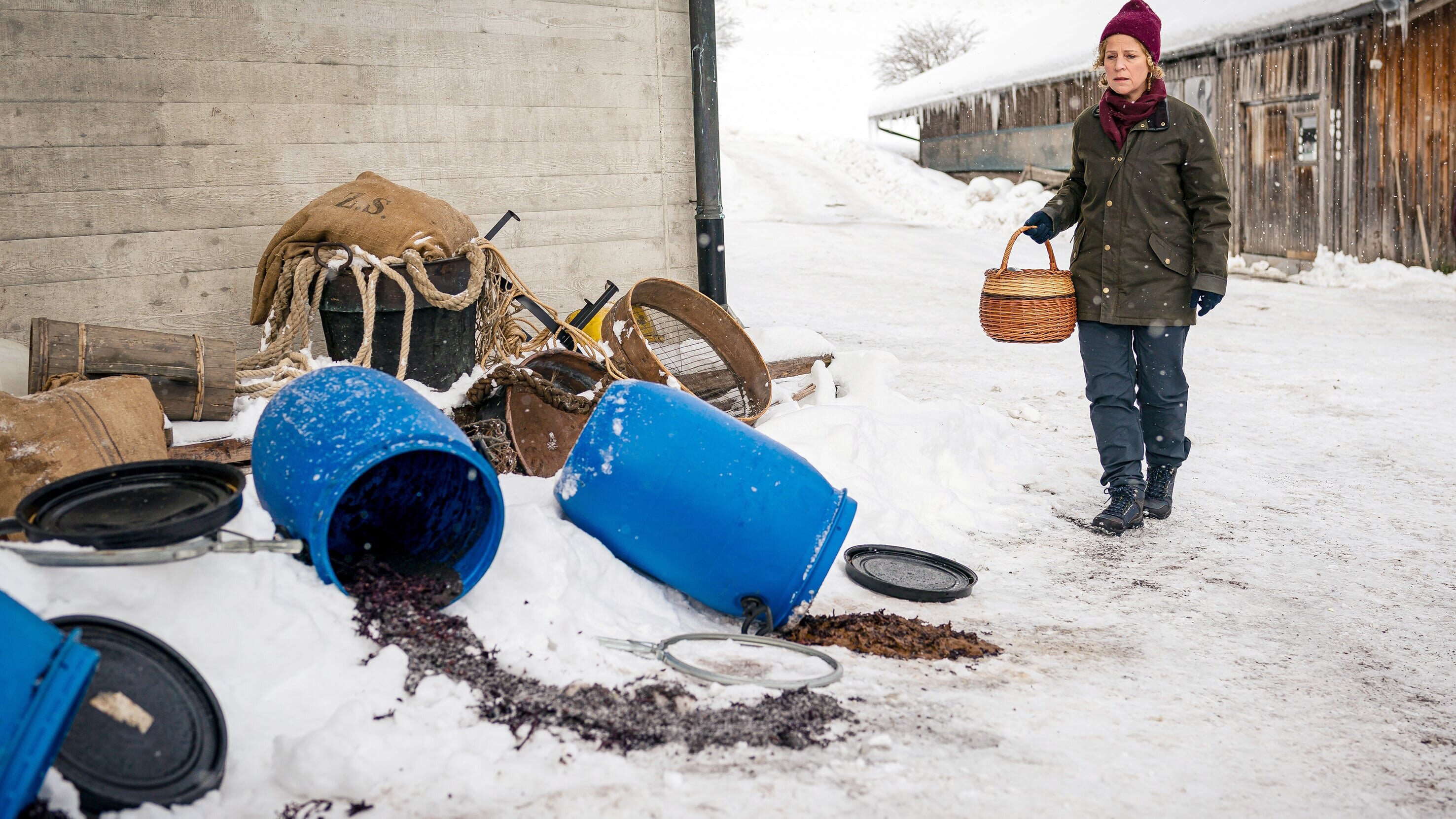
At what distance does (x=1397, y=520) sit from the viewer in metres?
4.11

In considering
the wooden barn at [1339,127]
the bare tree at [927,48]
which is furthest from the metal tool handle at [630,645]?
the bare tree at [927,48]

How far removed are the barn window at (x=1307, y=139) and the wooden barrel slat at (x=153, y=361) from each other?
13494mm

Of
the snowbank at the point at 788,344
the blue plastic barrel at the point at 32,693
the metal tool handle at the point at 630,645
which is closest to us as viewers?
the blue plastic barrel at the point at 32,693

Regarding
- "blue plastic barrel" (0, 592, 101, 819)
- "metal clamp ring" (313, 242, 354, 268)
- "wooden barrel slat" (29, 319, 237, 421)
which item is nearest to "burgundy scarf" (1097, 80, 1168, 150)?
"metal clamp ring" (313, 242, 354, 268)

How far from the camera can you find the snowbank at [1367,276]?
429 inches

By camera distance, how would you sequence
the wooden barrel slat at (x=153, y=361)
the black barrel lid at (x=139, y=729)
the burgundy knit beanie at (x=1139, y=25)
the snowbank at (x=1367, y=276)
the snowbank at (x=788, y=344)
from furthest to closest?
1. the snowbank at (x=1367, y=276)
2. the snowbank at (x=788, y=344)
3. the burgundy knit beanie at (x=1139, y=25)
4. the wooden barrel slat at (x=153, y=361)
5. the black barrel lid at (x=139, y=729)

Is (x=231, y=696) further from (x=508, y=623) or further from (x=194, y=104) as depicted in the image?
(x=194, y=104)

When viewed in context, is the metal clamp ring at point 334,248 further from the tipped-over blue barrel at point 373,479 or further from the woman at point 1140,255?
the woman at point 1140,255

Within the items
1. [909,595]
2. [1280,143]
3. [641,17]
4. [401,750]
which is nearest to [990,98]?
[1280,143]

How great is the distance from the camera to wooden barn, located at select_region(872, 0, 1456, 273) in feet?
36.8

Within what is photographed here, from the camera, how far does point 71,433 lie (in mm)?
3039

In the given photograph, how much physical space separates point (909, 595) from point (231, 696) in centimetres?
203

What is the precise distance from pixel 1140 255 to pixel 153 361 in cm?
385

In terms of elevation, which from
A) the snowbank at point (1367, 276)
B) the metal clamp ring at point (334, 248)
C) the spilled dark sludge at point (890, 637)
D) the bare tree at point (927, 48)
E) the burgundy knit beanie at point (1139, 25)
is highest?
the bare tree at point (927, 48)
